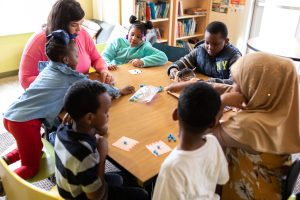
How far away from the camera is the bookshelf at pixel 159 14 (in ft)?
12.4

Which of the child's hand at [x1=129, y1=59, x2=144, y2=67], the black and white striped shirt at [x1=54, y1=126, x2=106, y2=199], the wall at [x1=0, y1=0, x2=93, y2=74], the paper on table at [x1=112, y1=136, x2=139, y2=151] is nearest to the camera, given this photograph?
the black and white striped shirt at [x1=54, y1=126, x2=106, y2=199]

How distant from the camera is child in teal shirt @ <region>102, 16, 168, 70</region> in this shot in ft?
7.64

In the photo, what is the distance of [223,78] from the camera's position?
205 cm

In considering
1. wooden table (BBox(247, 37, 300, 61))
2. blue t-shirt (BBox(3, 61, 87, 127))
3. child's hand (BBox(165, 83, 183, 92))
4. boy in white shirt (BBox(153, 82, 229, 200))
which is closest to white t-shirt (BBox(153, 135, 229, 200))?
boy in white shirt (BBox(153, 82, 229, 200))

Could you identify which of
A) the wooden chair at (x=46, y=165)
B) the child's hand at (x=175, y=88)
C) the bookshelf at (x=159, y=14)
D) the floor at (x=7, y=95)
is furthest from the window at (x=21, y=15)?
the child's hand at (x=175, y=88)

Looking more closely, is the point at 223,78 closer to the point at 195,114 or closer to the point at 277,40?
the point at 195,114

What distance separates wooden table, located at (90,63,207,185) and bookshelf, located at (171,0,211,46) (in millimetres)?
2481

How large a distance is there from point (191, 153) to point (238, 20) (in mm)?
4055

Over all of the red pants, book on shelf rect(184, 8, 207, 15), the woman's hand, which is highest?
book on shelf rect(184, 8, 207, 15)

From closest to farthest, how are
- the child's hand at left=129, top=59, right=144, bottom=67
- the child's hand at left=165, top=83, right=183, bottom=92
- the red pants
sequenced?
the red pants → the child's hand at left=165, top=83, right=183, bottom=92 → the child's hand at left=129, top=59, right=144, bottom=67

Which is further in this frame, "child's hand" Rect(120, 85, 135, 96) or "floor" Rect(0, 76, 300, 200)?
"floor" Rect(0, 76, 300, 200)

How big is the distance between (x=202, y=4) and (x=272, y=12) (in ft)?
3.72

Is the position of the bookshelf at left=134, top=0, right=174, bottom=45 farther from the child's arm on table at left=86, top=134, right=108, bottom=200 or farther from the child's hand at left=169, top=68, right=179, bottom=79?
the child's arm on table at left=86, top=134, right=108, bottom=200

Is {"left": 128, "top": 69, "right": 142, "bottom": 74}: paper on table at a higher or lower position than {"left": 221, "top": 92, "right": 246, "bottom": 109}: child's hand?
lower
